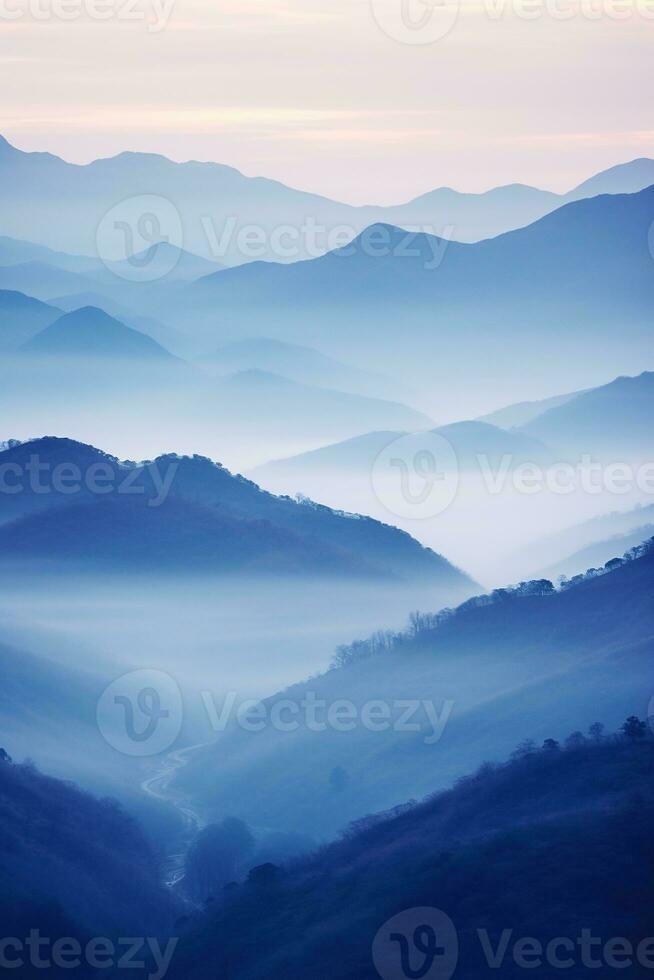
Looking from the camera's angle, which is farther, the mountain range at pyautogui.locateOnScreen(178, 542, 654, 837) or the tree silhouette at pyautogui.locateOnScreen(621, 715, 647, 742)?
the mountain range at pyautogui.locateOnScreen(178, 542, 654, 837)

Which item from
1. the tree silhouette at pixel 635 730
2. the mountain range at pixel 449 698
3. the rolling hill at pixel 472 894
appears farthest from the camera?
the mountain range at pixel 449 698

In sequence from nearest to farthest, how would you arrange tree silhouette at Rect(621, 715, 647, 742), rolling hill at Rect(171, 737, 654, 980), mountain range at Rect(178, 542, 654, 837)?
rolling hill at Rect(171, 737, 654, 980) < tree silhouette at Rect(621, 715, 647, 742) < mountain range at Rect(178, 542, 654, 837)

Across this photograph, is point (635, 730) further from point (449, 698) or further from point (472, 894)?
point (449, 698)

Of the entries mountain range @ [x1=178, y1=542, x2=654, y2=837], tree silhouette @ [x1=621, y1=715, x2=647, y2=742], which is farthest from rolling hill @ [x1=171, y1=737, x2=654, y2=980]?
mountain range @ [x1=178, y1=542, x2=654, y2=837]

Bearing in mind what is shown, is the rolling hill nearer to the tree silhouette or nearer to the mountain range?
the tree silhouette

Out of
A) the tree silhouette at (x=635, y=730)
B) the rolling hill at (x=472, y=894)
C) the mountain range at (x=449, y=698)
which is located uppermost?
the mountain range at (x=449, y=698)

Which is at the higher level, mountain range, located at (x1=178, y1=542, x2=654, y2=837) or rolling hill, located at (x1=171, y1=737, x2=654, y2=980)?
mountain range, located at (x1=178, y1=542, x2=654, y2=837)

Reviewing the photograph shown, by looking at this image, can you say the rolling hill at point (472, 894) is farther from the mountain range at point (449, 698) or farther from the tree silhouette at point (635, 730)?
the mountain range at point (449, 698)

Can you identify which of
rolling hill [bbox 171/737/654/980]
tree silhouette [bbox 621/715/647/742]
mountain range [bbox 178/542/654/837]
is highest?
mountain range [bbox 178/542/654/837]

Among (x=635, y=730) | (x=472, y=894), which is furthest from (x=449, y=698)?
(x=472, y=894)

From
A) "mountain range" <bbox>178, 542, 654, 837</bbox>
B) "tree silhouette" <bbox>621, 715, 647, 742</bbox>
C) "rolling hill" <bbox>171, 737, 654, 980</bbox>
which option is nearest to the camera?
"rolling hill" <bbox>171, 737, 654, 980</bbox>

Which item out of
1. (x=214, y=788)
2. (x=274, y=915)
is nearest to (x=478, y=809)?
(x=274, y=915)

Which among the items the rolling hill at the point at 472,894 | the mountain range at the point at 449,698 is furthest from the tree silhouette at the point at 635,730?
the mountain range at the point at 449,698
